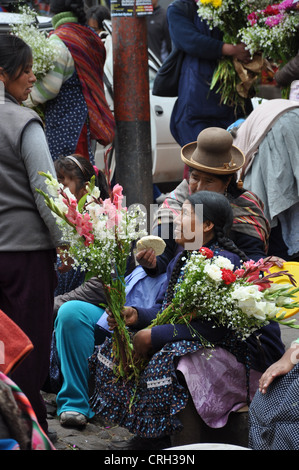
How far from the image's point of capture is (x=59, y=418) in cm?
422

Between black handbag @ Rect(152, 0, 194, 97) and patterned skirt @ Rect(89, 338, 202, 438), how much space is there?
331 centimetres

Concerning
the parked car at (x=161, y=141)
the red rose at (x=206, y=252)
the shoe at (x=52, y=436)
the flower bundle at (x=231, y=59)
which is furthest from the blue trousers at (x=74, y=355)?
the parked car at (x=161, y=141)

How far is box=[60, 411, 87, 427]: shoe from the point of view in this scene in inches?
159

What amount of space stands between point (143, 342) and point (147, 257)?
0.58 m

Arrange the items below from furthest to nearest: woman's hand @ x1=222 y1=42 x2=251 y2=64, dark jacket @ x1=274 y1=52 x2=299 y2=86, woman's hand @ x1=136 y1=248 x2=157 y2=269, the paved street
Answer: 1. woman's hand @ x1=222 y1=42 x2=251 y2=64
2. dark jacket @ x1=274 y1=52 x2=299 y2=86
3. woman's hand @ x1=136 y1=248 x2=157 y2=269
4. the paved street

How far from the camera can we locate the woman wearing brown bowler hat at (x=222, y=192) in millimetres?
4285

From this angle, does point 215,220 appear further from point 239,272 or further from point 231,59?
point 231,59

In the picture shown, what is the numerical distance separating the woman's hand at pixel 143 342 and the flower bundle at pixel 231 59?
10.1ft

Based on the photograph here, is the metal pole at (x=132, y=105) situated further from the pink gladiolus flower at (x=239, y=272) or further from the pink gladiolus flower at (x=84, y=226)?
the pink gladiolus flower at (x=84, y=226)

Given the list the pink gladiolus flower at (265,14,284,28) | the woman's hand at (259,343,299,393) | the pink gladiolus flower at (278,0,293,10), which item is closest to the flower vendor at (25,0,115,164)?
the pink gladiolus flower at (265,14,284,28)

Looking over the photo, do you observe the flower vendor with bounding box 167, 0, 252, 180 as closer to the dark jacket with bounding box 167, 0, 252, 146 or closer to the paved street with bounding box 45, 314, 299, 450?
the dark jacket with bounding box 167, 0, 252, 146

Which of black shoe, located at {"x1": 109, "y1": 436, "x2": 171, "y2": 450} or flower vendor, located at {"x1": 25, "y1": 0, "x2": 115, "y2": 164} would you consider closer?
black shoe, located at {"x1": 109, "y1": 436, "x2": 171, "y2": 450}

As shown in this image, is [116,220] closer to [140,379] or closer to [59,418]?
[140,379]

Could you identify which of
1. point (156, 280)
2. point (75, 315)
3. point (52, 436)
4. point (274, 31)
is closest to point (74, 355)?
point (75, 315)
